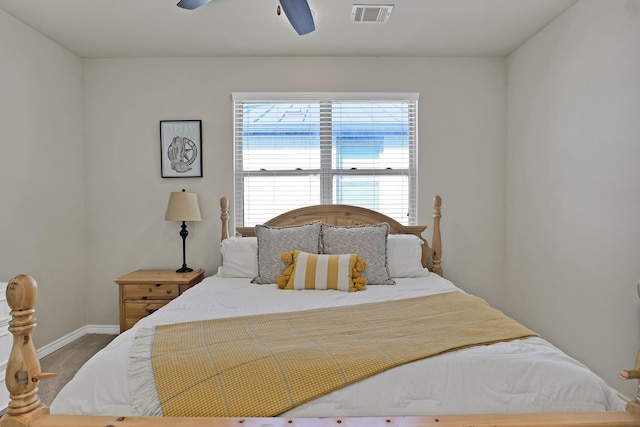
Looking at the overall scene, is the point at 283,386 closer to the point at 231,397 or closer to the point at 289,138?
the point at 231,397

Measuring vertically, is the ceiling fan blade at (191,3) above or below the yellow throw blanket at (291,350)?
A: above

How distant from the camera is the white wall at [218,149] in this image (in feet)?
11.8

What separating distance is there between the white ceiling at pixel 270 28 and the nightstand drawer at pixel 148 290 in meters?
2.02

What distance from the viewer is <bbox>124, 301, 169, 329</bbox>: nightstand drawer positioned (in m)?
3.11

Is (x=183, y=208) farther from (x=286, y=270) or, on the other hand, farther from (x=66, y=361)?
(x=66, y=361)

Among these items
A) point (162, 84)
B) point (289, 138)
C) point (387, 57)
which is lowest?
point (289, 138)

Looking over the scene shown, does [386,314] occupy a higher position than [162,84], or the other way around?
[162,84]

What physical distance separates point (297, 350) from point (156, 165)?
2.83 meters

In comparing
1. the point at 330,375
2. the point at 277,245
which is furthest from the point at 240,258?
the point at 330,375

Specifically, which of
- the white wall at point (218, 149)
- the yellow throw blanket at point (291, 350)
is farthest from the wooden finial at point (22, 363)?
the white wall at point (218, 149)

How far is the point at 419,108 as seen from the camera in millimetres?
3633

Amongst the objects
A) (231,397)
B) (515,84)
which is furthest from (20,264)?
(515,84)

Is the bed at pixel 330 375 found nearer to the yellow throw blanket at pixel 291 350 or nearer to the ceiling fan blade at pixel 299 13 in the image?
the yellow throw blanket at pixel 291 350

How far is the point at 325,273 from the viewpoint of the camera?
8.46ft
